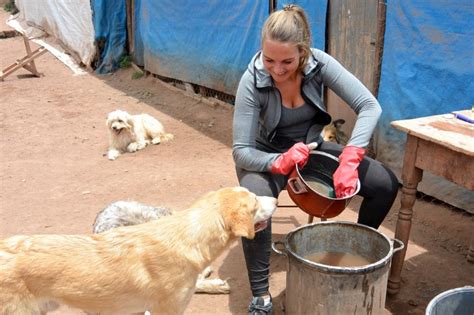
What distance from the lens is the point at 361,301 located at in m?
2.97

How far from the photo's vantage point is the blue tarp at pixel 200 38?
24.8 ft

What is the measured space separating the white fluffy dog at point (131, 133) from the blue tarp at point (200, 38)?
1405 mm

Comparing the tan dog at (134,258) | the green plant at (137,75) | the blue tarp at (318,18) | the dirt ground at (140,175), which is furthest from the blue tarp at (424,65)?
the green plant at (137,75)

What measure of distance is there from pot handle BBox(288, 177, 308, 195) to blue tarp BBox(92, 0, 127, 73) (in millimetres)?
8888

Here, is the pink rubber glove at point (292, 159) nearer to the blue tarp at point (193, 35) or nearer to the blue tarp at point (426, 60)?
the blue tarp at point (426, 60)

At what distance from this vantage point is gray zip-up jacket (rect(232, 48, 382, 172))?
349 cm

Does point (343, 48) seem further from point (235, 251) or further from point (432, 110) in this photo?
point (235, 251)

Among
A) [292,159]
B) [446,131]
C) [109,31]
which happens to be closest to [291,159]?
[292,159]

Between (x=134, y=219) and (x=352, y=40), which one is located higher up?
(x=352, y=40)

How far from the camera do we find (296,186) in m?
3.32

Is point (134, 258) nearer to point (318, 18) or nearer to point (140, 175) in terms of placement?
point (140, 175)

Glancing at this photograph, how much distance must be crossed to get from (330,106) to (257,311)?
140 inches

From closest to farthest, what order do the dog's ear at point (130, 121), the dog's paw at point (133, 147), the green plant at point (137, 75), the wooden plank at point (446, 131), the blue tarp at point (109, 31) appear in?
1. the wooden plank at point (446, 131)
2. the dog's paw at point (133, 147)
3. the dog's ear at point (130, 121)
4. the green plant at point (137, 75)
5. the blue tarp at point (109, 31)

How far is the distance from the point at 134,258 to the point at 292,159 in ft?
3.75
